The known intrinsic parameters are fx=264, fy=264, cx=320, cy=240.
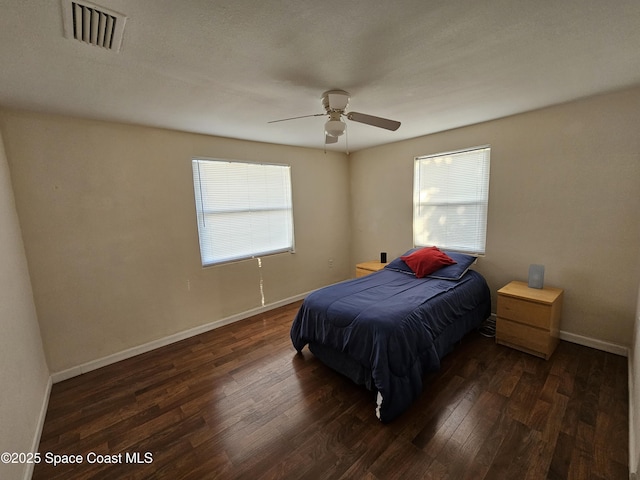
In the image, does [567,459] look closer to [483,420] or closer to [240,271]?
[483,420]

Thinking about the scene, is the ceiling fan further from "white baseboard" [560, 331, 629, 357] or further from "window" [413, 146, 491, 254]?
"white baseboard" [560, 331, 629, 357]

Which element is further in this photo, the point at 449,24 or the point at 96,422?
the point at 96,422

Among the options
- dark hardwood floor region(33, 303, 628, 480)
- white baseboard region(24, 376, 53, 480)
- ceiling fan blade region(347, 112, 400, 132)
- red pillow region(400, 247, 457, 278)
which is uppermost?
ceiling fan blade region(347, 112, 400, 132)

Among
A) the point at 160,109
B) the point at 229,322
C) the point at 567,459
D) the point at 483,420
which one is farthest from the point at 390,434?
the point at 160,109

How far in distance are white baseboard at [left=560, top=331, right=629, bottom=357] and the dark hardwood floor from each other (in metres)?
0.07

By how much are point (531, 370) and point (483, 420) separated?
0.87m

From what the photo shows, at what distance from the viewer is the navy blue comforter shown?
1870mm

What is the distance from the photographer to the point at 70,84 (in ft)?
5.83

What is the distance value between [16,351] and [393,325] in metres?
2.47

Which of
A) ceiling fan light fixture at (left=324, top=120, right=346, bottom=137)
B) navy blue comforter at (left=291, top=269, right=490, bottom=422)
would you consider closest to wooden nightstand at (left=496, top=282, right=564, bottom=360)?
navy blue comforter at (left=291, top=269, right=490, bottom=422)

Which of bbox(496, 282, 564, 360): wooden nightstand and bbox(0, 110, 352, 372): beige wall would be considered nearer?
bbox(0, 110, 352, 372): beige wall

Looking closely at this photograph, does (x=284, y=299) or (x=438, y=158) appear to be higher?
(x=438, y=158)

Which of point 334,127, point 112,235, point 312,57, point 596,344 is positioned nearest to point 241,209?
point 112,235

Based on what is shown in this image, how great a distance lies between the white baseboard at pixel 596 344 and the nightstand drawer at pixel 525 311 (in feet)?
2.03
